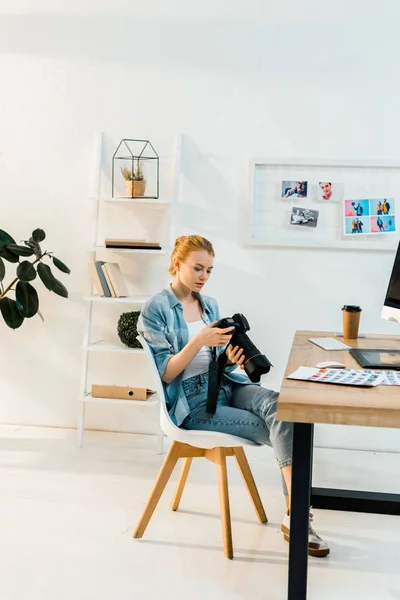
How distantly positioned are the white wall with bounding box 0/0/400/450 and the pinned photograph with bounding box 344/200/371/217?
22 cm

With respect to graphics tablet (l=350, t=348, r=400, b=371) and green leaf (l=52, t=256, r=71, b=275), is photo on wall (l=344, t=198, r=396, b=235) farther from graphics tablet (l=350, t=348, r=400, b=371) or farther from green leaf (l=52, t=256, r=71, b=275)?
green leaf (l=52, t=256, r=71, b=275)

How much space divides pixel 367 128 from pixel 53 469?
7.62 feet


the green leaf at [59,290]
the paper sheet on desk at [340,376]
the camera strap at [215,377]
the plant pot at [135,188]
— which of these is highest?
the plant pot at [135,188]

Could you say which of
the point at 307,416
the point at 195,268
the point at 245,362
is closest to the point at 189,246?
the point at 195,268

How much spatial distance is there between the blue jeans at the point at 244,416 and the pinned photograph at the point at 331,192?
4.64 ft

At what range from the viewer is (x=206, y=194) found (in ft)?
12.2

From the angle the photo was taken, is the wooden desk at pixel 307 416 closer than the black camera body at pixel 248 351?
Yes

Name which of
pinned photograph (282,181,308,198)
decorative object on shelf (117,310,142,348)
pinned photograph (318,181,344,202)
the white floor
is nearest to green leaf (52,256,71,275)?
decorative object on shelf (117,310,142,348)

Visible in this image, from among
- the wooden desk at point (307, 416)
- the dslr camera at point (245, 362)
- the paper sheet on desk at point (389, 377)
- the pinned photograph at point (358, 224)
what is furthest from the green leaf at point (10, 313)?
the paper sheet on desk at point (389, 377)

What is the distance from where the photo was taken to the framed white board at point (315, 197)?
11.7 ft

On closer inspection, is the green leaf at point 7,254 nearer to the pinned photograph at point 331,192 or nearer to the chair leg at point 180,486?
the chair leg at point 180,486

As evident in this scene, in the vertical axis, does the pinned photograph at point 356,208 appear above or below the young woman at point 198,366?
above

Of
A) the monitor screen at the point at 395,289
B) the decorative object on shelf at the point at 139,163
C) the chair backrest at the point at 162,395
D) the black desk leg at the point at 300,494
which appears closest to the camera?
the black desk leg at the point at 300,494

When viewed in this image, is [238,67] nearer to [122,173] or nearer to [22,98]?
[122,173]
